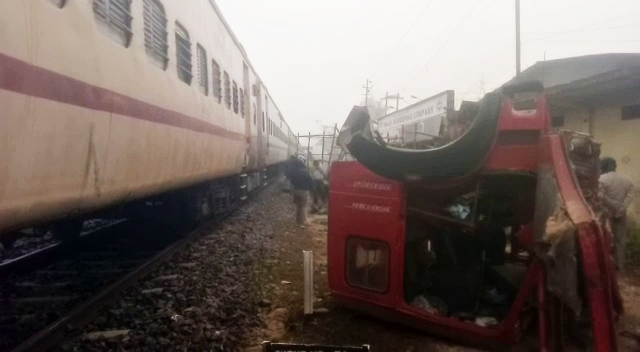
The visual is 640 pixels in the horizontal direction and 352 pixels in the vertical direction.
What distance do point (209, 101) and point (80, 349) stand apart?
4272 mm

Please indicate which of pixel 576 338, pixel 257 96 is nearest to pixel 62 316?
pixel 576 338

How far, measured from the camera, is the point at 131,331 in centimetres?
407

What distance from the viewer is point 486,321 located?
396 centimetres

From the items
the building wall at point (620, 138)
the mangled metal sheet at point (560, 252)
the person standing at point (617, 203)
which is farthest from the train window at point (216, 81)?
the building wall at point (620, 138)

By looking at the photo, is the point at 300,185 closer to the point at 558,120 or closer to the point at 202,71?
the point at 202,71

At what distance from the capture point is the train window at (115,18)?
371 centimetres

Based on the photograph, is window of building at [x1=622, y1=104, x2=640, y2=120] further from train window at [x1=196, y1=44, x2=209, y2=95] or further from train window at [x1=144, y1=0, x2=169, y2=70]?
train window at [x1=144, y1=0, x2=169, y2=70]

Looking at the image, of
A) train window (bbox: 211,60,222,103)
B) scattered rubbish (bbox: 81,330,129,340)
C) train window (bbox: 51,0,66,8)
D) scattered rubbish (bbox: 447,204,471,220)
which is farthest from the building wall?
train window (bbox: 51,0,66,8)

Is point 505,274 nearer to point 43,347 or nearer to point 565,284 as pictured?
point 565,284

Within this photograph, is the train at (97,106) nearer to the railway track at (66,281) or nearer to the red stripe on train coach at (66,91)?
the red stripe on train coach at (66,91)

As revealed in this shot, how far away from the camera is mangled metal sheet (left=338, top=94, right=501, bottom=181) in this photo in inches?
146

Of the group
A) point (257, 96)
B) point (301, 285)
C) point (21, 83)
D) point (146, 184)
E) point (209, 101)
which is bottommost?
point (301, 285)

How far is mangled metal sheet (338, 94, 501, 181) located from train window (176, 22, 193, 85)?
7.84ft

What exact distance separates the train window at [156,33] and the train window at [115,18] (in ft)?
1.51
